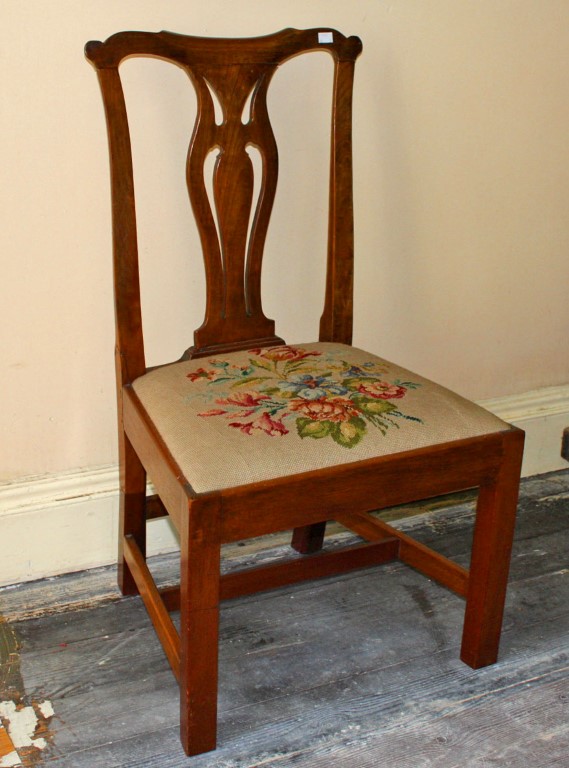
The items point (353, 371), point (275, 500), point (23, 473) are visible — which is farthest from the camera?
point (23, 473)

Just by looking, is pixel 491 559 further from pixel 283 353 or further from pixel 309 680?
pixel 283 353

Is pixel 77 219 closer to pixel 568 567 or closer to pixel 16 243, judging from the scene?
pixel 16 243

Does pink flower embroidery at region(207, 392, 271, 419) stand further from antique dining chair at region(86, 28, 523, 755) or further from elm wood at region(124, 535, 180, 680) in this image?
elm wood at region(124, 535, 180, 680)

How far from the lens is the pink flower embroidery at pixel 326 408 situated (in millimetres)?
1270

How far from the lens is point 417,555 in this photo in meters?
1.57

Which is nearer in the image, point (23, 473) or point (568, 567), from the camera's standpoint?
point (23, 473)

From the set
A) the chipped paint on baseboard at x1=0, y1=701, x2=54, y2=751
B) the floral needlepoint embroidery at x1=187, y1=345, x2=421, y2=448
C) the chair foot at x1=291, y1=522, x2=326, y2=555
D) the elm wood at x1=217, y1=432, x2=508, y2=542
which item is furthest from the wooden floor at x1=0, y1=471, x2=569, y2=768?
the floral needlepoint embroidery at x1=187, y1=345, x2=421, y2=448

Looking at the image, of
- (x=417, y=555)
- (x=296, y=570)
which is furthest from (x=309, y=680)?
(x=417, y=555)

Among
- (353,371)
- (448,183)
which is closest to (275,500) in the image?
(353,371)

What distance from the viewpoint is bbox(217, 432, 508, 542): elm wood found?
1168 millimetres

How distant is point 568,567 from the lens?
176 centimetres

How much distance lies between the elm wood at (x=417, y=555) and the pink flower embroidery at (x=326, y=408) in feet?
0.53

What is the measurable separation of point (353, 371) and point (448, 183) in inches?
23.9

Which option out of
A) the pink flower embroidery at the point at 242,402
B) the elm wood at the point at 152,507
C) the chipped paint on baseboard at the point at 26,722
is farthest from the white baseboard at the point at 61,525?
the pink flower embroidery at the point at 242,402
